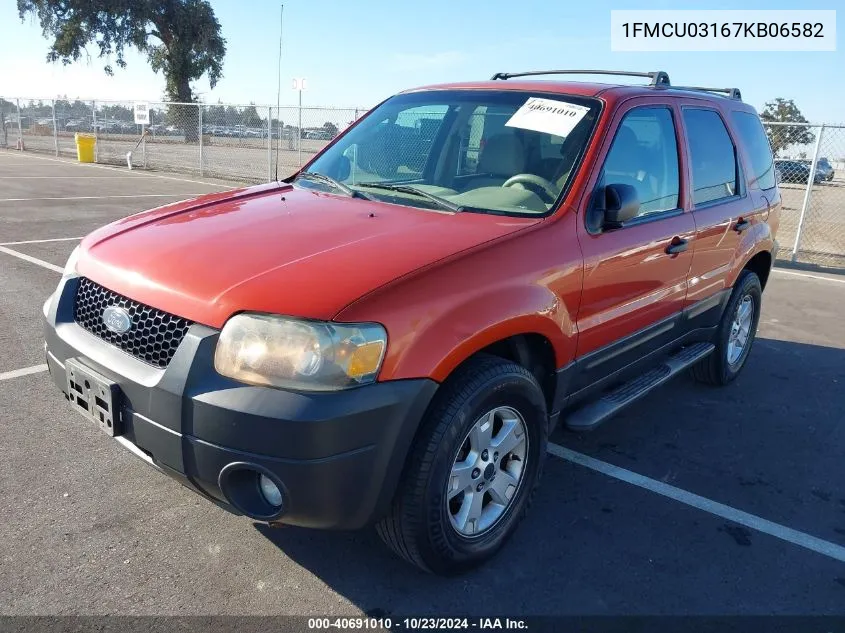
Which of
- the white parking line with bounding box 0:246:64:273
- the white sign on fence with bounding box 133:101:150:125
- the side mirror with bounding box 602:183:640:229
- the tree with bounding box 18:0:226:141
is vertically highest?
the tree with bounding box 18:0:226:141

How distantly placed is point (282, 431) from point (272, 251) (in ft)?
2.47

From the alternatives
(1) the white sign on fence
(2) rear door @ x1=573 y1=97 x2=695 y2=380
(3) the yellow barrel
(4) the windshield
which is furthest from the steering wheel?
(3) the yellow barrel

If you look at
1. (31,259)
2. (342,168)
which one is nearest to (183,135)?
(31,259)

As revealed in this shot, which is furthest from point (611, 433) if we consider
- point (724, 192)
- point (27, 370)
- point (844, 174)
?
point (844, 174)

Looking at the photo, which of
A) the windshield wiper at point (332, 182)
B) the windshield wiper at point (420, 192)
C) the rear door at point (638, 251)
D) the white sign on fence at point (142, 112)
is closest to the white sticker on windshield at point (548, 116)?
the rear door at point (638, 251)

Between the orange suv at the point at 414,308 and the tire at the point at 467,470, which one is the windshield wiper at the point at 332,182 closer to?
the orange suv at the point at 414,308

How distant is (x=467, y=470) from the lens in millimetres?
2578

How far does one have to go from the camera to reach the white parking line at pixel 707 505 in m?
3.02

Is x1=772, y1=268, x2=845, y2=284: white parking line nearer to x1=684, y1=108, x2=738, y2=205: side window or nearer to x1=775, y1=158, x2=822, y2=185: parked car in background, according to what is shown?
x1=775, y1=158, x2=822, y2=185: parked car in background

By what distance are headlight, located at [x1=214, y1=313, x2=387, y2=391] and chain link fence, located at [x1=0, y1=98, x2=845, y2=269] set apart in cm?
884

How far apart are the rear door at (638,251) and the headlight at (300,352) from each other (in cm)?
123

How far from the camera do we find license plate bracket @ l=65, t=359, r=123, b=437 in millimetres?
2350

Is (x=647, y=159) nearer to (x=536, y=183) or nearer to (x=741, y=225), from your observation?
(x=536, y=183)

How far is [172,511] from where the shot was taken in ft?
9.82
